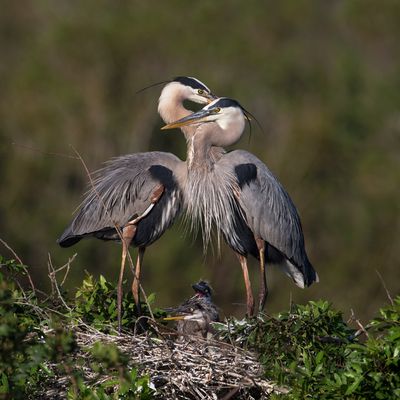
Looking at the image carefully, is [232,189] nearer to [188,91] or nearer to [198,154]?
[198,154]

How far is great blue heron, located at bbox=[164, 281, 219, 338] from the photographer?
7.06 meters

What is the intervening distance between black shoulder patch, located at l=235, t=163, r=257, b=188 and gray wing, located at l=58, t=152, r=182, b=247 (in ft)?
1.32

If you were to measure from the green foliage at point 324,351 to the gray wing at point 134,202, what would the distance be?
1.34m

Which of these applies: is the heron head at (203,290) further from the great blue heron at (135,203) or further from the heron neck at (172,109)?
the heron neck at (172,109)

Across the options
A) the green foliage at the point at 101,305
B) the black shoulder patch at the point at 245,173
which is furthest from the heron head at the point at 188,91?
the green foliage at the point at 101,305

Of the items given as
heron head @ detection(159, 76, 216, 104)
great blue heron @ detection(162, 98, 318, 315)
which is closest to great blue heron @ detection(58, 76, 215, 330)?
great blue heron @ detection(162, 98, 318, 315)

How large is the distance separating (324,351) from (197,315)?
1.38 m

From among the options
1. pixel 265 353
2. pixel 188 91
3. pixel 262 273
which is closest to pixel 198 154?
pixel 188 91

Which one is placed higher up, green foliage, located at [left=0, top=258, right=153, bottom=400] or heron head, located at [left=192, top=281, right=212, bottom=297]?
green foliage, located at [left=0, top=258, right=153, bottom=400]

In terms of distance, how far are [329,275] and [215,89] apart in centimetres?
Result: 411

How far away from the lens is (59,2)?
2905 centimetres

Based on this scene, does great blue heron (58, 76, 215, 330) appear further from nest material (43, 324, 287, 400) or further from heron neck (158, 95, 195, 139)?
nest material (43, 324, 287, 400)

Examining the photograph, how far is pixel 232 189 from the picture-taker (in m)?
7.73

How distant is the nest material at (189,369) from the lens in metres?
5.99
